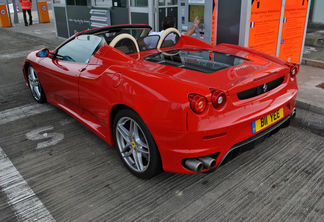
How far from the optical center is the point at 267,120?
9.05 ft

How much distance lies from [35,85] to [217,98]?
3767 millimetres

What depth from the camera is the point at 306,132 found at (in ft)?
13.2

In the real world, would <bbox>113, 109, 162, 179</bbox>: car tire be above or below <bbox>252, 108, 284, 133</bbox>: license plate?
below

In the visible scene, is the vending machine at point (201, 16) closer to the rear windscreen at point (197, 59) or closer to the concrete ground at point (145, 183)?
the rear windscreen at point (197, 59)

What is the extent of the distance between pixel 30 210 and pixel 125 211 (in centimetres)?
84

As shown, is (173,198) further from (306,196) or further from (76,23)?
(76,23)

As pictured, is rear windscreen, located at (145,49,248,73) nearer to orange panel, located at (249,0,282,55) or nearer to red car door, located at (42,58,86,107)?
red car door, located at (42,58,86,107)

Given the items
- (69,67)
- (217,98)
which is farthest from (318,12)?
(217,98)

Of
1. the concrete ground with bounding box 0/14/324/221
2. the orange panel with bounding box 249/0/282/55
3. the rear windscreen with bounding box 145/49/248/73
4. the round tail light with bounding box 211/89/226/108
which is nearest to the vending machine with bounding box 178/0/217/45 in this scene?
the orange panel with bounding box 249/0/282/55

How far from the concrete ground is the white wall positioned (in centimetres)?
1060

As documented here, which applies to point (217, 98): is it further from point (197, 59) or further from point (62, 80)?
point (62, 80)

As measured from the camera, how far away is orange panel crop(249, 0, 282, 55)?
18.2 feet

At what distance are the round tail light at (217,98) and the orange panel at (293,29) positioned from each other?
4815 millimetres

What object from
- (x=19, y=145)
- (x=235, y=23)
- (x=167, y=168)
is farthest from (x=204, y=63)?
(x=235, y=23)
